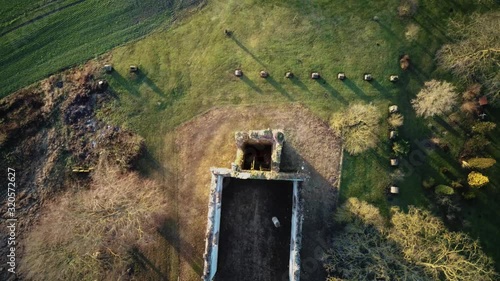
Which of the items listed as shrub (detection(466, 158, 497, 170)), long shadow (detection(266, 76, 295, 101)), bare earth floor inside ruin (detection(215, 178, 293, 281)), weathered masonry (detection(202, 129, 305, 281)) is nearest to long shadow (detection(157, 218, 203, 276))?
weathered masonry (detection(202, 129, 305, 281))

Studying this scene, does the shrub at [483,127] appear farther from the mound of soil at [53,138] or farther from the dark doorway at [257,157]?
the mound of soil at [53,138]

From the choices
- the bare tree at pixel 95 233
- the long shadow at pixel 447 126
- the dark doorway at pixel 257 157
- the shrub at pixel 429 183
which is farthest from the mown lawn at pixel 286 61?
the bare tree at pixel 95 233

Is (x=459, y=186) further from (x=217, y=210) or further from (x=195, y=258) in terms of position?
(x=195, y=258)

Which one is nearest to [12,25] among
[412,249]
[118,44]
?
[118,44]

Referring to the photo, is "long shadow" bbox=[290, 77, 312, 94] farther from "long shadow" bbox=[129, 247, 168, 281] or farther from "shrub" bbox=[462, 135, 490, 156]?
"long shadow" bbox=[129, 247, 168, 281]

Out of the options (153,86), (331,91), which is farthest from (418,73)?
(153,86)

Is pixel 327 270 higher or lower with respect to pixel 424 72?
lower

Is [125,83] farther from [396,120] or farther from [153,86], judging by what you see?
[396,120]
